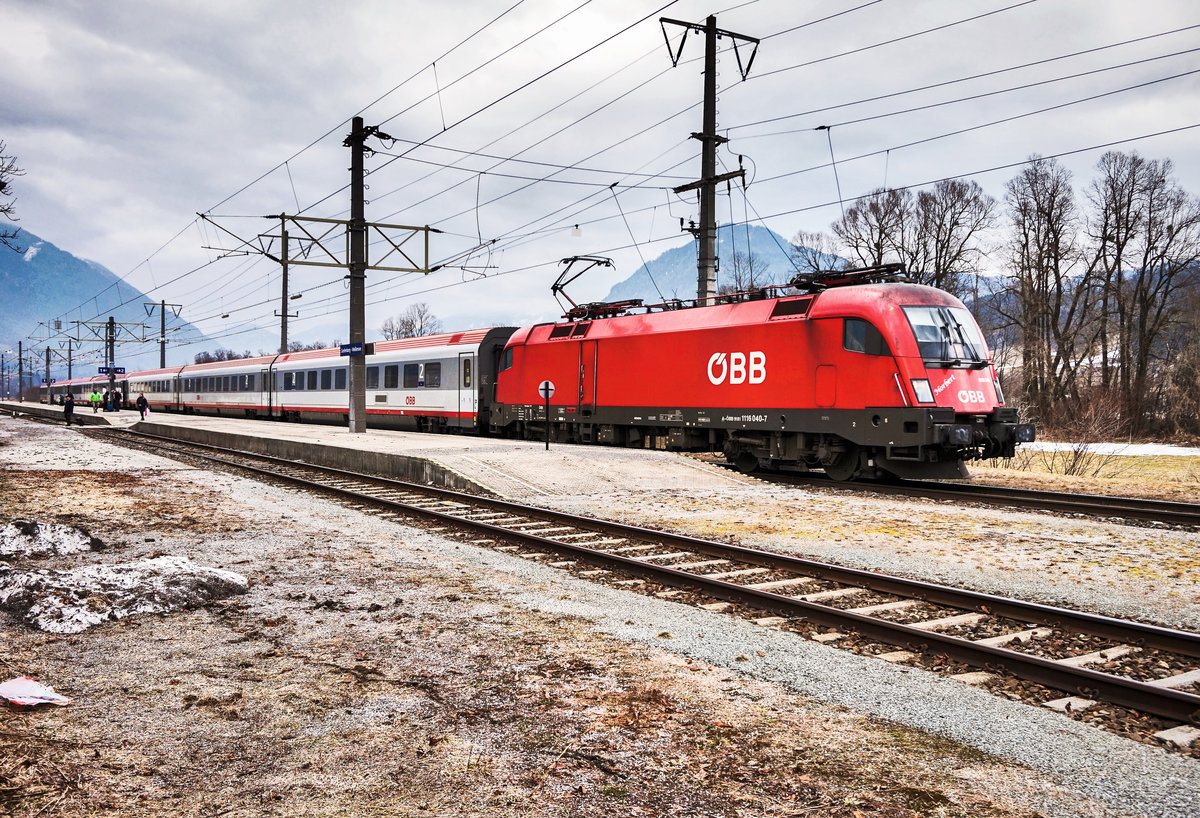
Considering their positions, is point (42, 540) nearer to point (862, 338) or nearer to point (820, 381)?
point (820, 381)

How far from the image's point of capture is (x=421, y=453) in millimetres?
17688

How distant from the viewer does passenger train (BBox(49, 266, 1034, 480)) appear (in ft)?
46.5

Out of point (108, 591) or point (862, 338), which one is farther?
point (862, 338)

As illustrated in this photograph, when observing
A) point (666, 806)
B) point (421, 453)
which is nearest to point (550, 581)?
point (666, 806)

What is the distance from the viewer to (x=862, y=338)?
14.5 meters

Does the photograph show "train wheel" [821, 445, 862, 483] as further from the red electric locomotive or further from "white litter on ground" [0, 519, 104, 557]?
"white litter on ground" [0, 519, 104, 557]

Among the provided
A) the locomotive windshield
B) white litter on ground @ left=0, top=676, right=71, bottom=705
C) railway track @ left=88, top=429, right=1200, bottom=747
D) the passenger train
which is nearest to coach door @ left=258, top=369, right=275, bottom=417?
the passenger train

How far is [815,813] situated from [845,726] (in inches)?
39.9

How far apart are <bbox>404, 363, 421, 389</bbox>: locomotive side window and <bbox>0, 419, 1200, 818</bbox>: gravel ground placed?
2198cm

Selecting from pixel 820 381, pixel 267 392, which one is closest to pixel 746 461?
pixel 820 381

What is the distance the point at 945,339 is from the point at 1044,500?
3.21 meters

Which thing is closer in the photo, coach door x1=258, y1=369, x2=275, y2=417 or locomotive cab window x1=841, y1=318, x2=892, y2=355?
locomotive cab window x1=841, y1=318, x2=892, y2=355

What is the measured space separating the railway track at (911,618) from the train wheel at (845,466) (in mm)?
7175

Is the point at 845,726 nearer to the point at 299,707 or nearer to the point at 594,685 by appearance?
the point at 594,685
